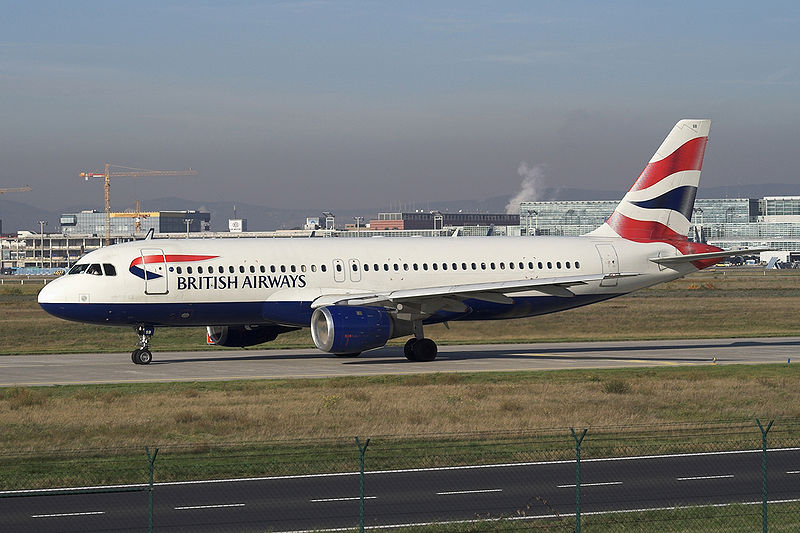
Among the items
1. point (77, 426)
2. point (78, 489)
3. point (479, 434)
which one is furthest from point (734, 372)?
point (78, 489)

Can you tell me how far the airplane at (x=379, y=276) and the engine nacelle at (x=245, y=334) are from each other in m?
0.05

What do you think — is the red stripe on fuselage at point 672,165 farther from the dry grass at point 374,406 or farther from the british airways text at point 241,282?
the british airways text at point 241,282

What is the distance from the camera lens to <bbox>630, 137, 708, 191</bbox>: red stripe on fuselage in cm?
5038

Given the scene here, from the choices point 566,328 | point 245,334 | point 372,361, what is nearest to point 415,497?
point 372,361

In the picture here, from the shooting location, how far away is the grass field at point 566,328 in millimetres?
56281

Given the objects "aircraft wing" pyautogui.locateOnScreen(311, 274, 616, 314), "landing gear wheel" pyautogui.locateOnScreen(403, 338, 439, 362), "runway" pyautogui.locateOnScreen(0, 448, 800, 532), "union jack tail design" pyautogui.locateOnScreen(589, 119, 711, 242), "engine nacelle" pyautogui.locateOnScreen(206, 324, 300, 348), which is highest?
"union jack tail design" pyautogui.locateOnScreen(589, 119, 711, 242)

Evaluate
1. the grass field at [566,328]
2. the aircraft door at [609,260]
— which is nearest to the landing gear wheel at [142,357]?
the grass field at [566,328]

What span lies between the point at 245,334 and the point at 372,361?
5758 mm

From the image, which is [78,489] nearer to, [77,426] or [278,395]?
[77,426]

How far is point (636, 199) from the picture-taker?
50.4m

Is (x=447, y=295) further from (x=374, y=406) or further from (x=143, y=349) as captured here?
(x=374, y=406)

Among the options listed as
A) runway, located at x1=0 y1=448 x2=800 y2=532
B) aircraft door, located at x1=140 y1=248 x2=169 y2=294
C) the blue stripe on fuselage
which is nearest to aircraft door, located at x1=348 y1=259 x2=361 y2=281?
the blue stripe on fuselage

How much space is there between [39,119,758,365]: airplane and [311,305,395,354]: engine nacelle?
1.9 inches

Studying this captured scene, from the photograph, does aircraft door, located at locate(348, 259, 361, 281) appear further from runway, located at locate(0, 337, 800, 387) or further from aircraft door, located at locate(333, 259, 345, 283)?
runway, located at locate(0, 337, 800, 387)
